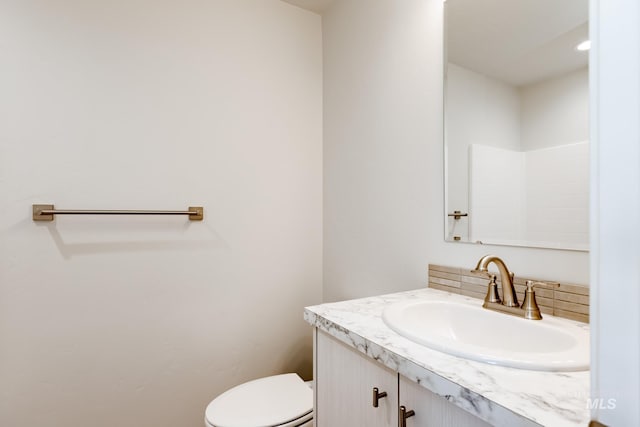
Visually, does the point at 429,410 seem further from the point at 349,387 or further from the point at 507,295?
the point at 507,295

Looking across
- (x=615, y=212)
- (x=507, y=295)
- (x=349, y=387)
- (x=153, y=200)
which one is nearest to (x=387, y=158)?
(x=507, y=295)

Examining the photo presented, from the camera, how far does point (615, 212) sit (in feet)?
1.12

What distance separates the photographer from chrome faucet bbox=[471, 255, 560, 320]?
915 millimetres

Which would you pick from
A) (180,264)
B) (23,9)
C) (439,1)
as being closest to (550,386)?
(439,1)

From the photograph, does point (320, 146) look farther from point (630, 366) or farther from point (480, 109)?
point (630, 366)

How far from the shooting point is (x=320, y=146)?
1.99 metres

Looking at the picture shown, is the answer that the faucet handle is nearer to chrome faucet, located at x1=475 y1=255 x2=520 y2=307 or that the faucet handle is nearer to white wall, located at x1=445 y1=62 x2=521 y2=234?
chrome faucet, located at x1=475 y1=255 x2=520 y2=307

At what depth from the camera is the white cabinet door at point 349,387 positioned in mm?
756

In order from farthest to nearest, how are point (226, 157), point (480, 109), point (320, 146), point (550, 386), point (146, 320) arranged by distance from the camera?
point (320, 146) < point (226, 157) < point (146, 320) < point (480, 109) < point (550, 386)

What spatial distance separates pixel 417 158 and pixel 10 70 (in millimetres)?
1602

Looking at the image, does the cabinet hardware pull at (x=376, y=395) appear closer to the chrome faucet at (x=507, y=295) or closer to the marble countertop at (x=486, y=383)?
the marble countertop at (x=486, y=383)

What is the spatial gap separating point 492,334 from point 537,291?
183mm

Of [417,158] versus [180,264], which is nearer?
[417,158]

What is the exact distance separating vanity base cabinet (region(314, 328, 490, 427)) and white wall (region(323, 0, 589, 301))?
562 millimetres
